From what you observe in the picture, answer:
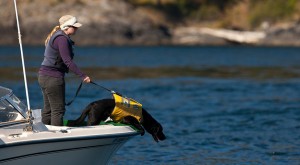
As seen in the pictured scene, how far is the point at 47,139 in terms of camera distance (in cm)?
1055

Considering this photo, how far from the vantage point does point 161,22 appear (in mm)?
91625

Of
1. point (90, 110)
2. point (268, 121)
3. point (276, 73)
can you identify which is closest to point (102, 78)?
point (276, 73)

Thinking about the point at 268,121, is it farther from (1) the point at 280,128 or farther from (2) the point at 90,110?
(2) the point at 90,110

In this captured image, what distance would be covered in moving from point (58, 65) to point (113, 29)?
2960 inches

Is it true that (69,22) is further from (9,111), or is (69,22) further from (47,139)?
(47,139)

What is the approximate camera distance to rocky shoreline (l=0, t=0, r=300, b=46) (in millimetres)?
84500

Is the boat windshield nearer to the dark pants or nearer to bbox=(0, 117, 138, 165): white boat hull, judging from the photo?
bbox=(0, 117, 138, 165): white boat hull

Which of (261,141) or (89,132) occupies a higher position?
(89,132)

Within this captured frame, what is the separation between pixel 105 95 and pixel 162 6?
6880 cm

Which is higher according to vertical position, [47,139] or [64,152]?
[47,139]

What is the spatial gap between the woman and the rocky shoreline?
237ft

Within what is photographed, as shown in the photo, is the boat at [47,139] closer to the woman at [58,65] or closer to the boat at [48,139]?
the boat at [48,139]

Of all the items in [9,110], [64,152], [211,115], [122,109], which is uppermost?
[9,110]

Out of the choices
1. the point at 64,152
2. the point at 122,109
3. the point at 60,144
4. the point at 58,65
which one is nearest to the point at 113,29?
the point at 122,109
